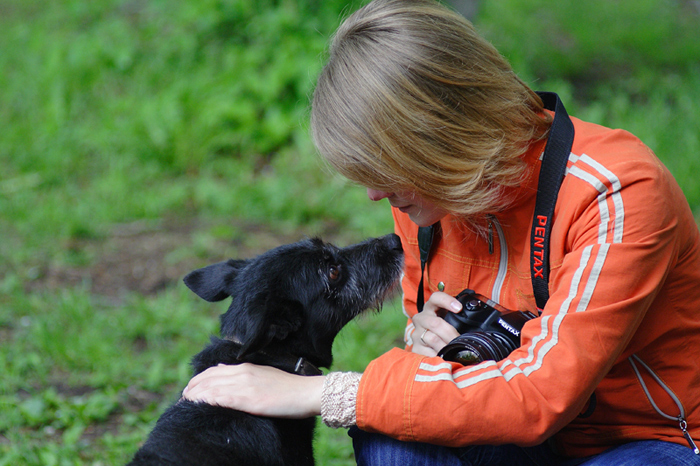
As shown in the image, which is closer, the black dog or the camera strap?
the camera strap

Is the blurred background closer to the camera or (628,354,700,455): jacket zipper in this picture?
the camera

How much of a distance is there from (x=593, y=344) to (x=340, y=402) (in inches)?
28.7

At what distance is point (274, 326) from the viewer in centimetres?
222

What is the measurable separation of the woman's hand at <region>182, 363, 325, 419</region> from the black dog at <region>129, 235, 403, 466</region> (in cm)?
6

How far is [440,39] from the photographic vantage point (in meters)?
1.90

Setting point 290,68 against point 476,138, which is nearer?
point 476,138

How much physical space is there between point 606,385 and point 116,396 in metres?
2.58

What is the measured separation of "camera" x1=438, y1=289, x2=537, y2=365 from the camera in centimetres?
190

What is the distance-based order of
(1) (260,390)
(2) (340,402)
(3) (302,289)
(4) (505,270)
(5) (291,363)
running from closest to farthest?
(2) (340,402), (1) (260,390), (4) (505,270), (5) (291,363), (3) (302,289)

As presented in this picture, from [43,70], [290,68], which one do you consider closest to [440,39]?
[290,68]

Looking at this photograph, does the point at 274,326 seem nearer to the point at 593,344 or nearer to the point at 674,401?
the point at 593,344

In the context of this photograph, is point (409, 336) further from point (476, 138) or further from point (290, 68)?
point (290, 68)

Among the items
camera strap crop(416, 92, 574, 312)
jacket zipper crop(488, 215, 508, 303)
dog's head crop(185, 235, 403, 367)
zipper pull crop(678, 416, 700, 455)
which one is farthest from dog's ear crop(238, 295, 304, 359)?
zipper pull crop(678, 416, 700, 455)

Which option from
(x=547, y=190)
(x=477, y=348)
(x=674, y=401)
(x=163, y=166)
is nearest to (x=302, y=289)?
(x=477, y=348)
